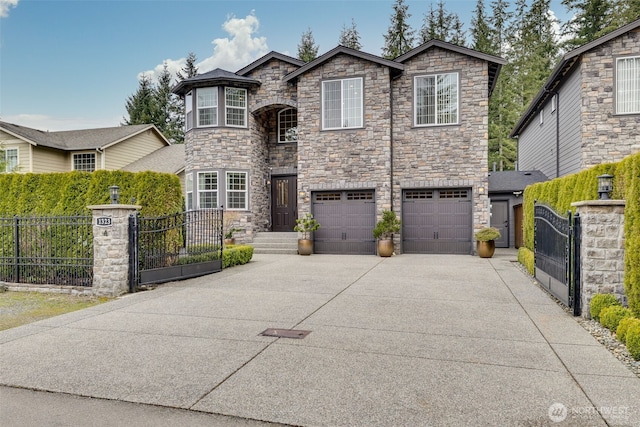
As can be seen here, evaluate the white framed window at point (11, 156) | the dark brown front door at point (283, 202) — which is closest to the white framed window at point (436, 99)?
the dark brown front door at point (283, 202)

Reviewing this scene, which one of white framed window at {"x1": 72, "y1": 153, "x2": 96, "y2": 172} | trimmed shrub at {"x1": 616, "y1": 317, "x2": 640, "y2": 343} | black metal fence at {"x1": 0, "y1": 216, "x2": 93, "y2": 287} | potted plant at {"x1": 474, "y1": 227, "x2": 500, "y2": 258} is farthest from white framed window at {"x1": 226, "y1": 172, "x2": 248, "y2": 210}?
trimmed shrub at {"x1": 616, "y1": 317, "x2": 640, "y2": 343}

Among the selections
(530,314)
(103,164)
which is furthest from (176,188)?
(103,164)

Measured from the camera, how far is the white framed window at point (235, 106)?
15.5 m

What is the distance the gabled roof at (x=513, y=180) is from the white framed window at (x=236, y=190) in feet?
33.3

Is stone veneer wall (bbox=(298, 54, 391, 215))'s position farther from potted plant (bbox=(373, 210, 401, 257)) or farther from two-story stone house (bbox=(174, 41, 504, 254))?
potted plant (bbox=(373, 210, 401, 257))

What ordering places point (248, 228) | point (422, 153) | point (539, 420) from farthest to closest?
point (248, 228)
point (422, 153)
point (539, 420)

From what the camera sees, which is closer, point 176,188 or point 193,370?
point 193,370

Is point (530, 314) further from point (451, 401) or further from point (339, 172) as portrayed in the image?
point (339, 172)

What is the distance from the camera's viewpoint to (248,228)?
15328mm

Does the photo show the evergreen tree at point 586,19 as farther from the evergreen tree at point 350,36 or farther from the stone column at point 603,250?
the stone column at point 603,250

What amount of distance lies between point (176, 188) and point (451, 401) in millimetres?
7752

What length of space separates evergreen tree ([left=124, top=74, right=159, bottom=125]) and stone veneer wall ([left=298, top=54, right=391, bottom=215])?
1139 inches

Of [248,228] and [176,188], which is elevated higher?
[176,188]

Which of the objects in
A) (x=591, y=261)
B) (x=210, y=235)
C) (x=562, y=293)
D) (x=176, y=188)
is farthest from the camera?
(x=210, y=235)
